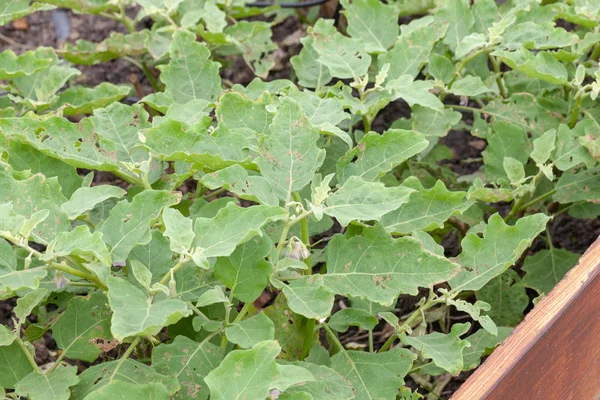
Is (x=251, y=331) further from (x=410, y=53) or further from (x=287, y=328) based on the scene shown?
(x=410, y=53)

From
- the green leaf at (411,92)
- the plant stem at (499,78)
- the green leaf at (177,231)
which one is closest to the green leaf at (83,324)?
the green leaf at (177,231)

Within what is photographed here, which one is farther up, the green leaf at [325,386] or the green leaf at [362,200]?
the green leaf at [362,200]

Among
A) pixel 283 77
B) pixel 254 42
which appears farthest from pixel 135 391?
pixel 283 77

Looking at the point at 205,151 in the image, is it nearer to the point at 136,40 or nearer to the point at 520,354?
the point at 520,354

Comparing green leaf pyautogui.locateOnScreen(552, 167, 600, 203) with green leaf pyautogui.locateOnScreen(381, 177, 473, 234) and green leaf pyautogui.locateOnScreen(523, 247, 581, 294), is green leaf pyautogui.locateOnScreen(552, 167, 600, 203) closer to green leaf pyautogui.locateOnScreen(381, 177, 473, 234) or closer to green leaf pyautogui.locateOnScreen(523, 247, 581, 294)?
green leaf pyautogui.locateOnScreen(523, 247, 581, 294)

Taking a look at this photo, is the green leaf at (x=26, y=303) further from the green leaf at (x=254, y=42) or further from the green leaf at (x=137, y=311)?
the green leaf at (x=254, y=42)

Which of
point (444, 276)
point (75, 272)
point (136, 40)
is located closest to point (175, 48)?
point (136, 40)
